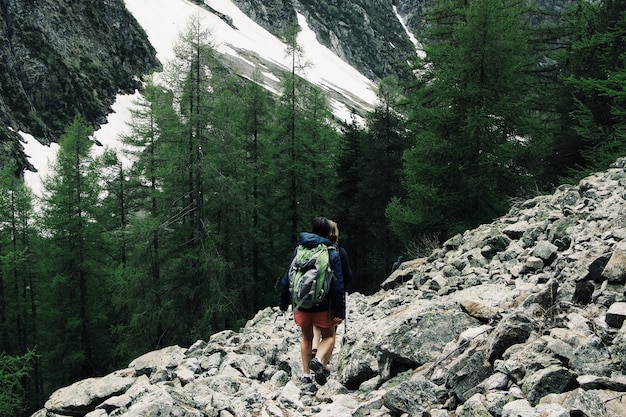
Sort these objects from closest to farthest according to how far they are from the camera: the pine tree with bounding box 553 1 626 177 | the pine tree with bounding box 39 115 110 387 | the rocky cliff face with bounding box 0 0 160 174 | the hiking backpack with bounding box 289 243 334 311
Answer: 1. the hiking backpack with bounding box 289 243 334 311
2. the pine tree with bounding box 553 1 626 177
3. the pine tree with bounding box 39 115 110 387
4. the rocky cliff face with bounding box 0 0 160 174

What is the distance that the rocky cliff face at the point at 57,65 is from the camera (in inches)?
2009

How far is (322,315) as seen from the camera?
5324 mm

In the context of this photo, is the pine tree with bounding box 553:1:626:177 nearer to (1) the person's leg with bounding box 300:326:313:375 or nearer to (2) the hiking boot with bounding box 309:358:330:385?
(1) the person's leg with bounding box 300:326:313:375

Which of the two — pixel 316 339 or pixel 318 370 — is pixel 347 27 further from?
pixel 318 370

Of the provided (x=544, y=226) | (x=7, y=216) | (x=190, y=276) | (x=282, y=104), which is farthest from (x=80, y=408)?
(x=7, y=216)

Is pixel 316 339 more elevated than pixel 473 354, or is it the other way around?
pixel 473 354

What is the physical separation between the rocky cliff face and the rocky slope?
4274cm

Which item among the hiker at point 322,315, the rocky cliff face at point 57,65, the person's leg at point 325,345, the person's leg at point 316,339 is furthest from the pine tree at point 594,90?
the rocky cliff face at point 57,65

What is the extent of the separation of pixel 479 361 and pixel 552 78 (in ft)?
60.0

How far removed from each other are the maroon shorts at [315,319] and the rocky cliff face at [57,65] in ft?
144

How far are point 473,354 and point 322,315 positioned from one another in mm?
2000

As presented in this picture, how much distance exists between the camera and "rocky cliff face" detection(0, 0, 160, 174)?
167 ft

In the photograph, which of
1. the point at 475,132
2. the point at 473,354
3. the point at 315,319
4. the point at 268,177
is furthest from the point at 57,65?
the point at 473,354

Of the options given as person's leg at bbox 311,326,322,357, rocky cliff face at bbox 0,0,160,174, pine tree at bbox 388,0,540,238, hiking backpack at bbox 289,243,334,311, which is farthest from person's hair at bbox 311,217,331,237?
rocky cliff face at bbox 0,0,160,174
